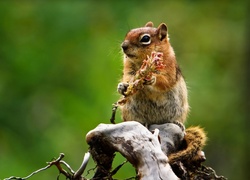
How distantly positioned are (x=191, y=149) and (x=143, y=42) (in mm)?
1280

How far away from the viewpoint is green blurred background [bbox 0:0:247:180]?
34.3 ft

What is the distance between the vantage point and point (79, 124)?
10398 millimetres

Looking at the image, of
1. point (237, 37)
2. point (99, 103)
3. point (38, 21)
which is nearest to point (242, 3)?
point (237, 37)

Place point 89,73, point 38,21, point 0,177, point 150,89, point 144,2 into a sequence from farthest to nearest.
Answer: point 144,2
point 38,21
point 89,73
point 0,177
point 150,89

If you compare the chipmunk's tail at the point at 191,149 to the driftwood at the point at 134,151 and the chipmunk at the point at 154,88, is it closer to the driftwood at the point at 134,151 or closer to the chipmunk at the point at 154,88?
the chipmunk at the point at 154,88

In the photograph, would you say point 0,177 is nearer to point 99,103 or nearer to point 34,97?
point 99,103

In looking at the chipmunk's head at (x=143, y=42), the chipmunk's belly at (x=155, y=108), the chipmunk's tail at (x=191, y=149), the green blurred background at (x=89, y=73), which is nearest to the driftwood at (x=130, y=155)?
the chipmunk's tail at (x=191, y=149)

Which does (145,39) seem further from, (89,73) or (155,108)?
(89,73)

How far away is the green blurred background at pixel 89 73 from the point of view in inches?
412

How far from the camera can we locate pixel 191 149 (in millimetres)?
4918

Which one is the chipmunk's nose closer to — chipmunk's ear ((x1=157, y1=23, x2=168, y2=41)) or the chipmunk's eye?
the chipmunk's eye

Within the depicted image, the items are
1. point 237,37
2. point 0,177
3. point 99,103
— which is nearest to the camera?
point 0,177

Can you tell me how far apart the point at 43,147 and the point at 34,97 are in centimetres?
104

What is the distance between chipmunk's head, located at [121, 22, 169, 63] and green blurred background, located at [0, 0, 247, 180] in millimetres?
2605
